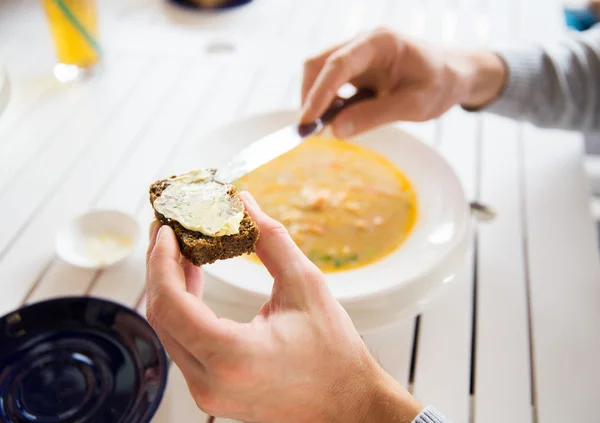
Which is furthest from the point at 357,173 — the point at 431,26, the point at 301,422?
the point at 431,26

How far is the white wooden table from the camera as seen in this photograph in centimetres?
116

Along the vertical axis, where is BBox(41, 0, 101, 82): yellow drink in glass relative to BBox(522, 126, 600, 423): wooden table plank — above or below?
above

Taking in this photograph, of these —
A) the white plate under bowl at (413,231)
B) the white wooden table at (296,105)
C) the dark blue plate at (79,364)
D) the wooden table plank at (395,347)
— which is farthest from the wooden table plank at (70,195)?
the wooden table plank at (395,347)

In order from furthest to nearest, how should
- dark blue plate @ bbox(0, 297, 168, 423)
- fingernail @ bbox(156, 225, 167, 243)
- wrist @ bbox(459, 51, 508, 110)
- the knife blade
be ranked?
wrist @ bbox(459, 51, 508, 110)
the knife blade
dark blue plate @ bbox(0, 297, 168, 423)
fingernail @ bbox(156, 225, 167, 243)

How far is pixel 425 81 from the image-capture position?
146cm

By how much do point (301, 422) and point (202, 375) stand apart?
0.58 feet

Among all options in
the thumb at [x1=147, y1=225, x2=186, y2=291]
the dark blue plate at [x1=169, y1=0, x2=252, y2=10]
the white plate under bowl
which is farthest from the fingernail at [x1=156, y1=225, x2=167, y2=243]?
the dark blue plate at [x1=169, y1=0, x2=252, y2=10]

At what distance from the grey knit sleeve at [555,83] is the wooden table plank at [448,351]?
1.76ft

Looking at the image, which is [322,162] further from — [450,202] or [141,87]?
[141,87]

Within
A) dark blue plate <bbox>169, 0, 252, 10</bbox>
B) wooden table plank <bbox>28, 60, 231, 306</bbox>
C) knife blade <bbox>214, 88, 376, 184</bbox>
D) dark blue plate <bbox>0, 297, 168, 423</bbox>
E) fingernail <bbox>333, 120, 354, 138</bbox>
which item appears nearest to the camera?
dark blue plate <bbox>0, 297, 168, 423</bbox>

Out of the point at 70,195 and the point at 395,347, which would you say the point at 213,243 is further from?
the point at 70,195

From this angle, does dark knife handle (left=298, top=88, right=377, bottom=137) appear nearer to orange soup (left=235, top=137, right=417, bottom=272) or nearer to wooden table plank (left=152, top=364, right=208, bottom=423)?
Result: orange soup (left=235, top=137, right=417, bottom=272)

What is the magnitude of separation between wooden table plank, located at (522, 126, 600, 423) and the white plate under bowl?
0.25m

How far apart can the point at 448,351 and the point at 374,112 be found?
60 cm
